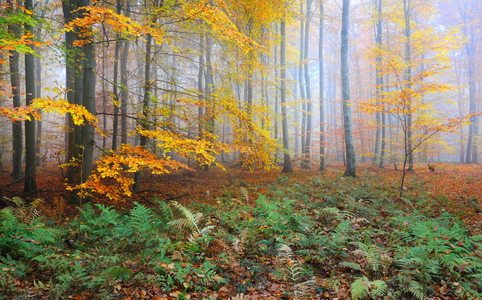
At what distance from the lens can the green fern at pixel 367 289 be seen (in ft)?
9.63

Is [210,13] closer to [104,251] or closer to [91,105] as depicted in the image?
[91,105]

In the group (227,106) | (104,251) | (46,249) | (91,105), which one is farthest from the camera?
(227,106)

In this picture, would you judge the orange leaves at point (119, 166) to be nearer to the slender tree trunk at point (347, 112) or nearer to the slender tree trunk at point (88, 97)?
the slender tree trunk at point (88, 97)

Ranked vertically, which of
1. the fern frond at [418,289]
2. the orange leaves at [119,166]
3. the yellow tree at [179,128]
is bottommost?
the fern frond at [418,289]

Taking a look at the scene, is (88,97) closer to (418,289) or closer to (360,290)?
(360,290)

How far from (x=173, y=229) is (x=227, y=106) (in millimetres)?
3620

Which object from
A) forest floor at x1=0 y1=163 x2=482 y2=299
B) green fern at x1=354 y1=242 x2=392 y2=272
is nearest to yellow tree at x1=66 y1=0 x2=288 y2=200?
forest floor at x1=0 y1=163 x2=482 y2=299

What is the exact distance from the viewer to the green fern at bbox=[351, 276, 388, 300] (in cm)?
293

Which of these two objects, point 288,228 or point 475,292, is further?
point 288,228

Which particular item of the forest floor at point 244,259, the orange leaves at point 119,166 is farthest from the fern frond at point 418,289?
the orange leaves at point 119,166

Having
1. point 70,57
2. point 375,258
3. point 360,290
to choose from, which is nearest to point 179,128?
point 70,57

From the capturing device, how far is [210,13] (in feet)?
18.5

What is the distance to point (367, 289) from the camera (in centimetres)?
304

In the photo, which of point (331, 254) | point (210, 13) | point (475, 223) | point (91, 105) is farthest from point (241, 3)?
point (475, 223)
